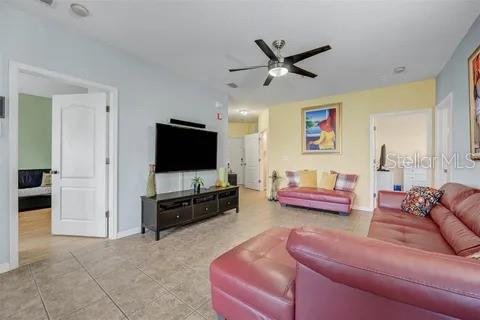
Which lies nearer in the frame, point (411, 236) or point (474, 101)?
point (411, 236)

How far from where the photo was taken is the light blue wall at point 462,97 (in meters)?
2.31

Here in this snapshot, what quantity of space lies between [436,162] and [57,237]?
609 cm

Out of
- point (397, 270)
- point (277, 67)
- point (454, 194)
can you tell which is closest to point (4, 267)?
point (397, 270)

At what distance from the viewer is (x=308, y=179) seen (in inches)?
197

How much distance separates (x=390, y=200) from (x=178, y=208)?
2.86 meters

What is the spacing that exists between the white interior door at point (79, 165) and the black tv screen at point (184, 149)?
28.9 inches

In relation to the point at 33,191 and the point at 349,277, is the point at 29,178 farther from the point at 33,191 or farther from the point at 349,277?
the point at 349,277

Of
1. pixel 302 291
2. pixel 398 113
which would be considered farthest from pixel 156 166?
pixel 398 113

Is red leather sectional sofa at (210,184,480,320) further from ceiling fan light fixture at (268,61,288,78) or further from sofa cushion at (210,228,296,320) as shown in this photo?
ceiling fan light fixture at (268,61,288,78)

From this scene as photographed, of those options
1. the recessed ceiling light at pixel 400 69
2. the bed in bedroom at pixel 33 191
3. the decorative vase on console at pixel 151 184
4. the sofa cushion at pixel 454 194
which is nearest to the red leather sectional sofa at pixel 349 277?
the sofa cushion at pixel 454 194

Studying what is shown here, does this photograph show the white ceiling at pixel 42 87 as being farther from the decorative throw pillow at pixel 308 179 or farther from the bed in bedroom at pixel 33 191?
the decorative throw pillow at pixel 308 179

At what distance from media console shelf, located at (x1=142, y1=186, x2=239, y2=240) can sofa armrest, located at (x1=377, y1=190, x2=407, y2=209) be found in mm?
2425

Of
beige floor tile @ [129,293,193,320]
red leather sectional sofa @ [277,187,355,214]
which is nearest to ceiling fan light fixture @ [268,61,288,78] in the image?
beige floor tile @ [129,293,193,320]

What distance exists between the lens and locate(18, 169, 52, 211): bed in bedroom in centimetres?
403
